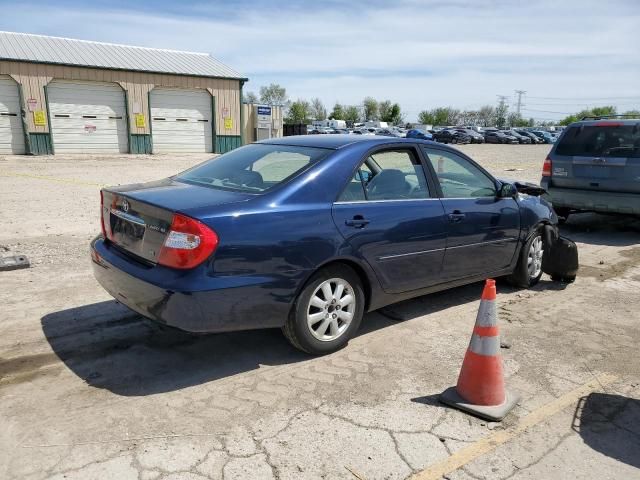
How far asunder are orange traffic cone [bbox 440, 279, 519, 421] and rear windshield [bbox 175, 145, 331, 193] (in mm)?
Answer: 1617

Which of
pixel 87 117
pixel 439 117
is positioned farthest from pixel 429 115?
pixel 87 117

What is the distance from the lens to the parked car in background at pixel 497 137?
55.5 m

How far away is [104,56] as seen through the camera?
2539cm

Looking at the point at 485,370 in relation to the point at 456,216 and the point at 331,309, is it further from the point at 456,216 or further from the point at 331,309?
the point at 456,216

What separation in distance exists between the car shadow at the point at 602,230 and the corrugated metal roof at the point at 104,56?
67.9ft

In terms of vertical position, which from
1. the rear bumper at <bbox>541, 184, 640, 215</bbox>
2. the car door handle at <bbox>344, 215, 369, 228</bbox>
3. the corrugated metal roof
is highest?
the corrugated metal roof

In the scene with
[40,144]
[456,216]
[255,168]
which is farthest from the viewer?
[40,144]

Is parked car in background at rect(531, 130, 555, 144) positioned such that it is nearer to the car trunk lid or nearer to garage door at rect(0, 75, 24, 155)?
garage door at rect(0, 75, 24, 155)

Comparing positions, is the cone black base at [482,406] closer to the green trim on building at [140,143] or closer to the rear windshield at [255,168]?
the rear windshield at [255,168]

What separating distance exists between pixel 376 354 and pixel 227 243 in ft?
4.87

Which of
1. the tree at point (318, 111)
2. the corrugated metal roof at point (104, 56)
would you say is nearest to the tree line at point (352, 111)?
the tree at point (318, 111)

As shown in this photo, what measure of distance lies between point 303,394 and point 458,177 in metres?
2.58

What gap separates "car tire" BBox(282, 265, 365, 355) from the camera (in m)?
3.78

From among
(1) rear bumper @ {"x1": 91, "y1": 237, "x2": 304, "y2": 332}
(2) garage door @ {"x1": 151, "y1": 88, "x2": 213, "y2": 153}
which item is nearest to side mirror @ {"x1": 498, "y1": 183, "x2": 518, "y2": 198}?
(1) rear bumper @ {"x1": 91, "y1": 237, "x2": 304, "y2": 332}
